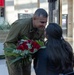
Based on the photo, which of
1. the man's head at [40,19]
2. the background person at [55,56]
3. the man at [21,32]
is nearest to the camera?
the background person at [55,56]

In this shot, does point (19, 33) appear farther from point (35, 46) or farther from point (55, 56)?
point (55, 56)

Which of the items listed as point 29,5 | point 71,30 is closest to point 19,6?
point 29,5

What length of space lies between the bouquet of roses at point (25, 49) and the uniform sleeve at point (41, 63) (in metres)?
0.09

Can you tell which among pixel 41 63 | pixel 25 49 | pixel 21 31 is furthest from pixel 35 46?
pixel 21 31

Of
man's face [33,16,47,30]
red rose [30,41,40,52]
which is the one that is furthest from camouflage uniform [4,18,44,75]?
red rose [30,41,40,52]

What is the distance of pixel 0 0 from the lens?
1998 centimetres

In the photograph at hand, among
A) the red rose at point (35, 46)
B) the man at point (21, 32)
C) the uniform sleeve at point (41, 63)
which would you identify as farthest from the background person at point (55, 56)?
the man at point (21, 32)

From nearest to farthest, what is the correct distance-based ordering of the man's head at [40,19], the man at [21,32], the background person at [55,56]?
1. the background person at [55,56]
2. the man's head at [40,19]
3. the man at [21,32]

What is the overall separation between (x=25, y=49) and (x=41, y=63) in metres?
0.27

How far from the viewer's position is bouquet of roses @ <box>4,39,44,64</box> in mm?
3188

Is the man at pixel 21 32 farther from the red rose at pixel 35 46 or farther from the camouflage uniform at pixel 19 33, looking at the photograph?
the red rose at pixel 35 46

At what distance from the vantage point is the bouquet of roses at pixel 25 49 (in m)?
3.19

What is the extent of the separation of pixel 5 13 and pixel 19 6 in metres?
1.36

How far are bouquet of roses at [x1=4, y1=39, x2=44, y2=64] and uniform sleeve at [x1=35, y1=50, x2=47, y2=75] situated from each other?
91mm
